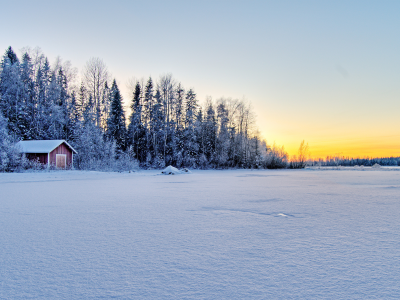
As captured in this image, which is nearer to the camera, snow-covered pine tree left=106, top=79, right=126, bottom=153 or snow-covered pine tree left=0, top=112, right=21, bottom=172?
snow-covered pine tree left=0, top=112, right=21, bottom=172

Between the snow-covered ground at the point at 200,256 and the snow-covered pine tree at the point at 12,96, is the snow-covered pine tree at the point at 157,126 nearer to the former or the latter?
the snow-covered pine tree at the point at 12,96

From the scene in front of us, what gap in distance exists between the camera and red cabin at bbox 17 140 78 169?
84.7 feet

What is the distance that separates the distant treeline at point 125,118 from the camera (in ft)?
115

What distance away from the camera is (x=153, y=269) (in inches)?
98.6

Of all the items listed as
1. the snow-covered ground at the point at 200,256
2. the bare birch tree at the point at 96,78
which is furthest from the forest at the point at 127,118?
the snow-covered ground at the point at 200,256

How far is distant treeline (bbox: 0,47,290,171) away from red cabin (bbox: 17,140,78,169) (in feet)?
12.0

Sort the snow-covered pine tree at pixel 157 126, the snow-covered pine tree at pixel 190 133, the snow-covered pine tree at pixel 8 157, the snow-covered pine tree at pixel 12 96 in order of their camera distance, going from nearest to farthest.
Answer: the snow-covered pine tree at pixel 8 157 < the snow-covered pine tree at pixel 12 96 < the snow-covered pine tree at pixel 190 133 < the snow-covered pine tree at pixel 157 126

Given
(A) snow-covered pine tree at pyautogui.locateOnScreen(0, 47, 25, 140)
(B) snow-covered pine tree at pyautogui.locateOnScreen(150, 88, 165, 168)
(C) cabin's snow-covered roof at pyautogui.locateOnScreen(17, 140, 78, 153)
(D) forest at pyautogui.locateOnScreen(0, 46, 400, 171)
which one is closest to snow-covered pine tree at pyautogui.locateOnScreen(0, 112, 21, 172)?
(C) cabin's snow-covered roof at pyautogui.locateOnScreen(17, 140, 78, 153)

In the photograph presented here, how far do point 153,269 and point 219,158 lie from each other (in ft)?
127

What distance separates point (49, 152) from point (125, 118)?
56.4ft

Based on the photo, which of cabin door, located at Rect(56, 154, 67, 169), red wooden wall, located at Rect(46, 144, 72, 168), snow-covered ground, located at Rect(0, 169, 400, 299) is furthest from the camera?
cabin door, located at Rect(56, 154, 67, 169)

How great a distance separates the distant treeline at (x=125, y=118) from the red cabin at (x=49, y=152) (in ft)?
12.0

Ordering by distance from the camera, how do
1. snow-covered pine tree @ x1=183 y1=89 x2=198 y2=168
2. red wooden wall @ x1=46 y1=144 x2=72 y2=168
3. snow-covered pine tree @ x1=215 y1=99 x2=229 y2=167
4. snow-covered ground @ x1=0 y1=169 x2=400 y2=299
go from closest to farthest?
snow-covered ground @ x1=0 y1=169 x2=400 y2=299 < red wooden wall @ x1=46 y1=144 x2=72 y2=168 < snow-covered pine tree @ x1=183 y1=89 x2=198 y2=168 < snow-covered pine tree @ x1=215 y1=99 x2=229 y2=167

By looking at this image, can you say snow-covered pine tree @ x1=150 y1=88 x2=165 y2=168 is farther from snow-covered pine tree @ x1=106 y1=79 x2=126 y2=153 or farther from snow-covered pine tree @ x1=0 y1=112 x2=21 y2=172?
snow-covered pine tree @ x1=0 y1=112 x2=21 y2=172
